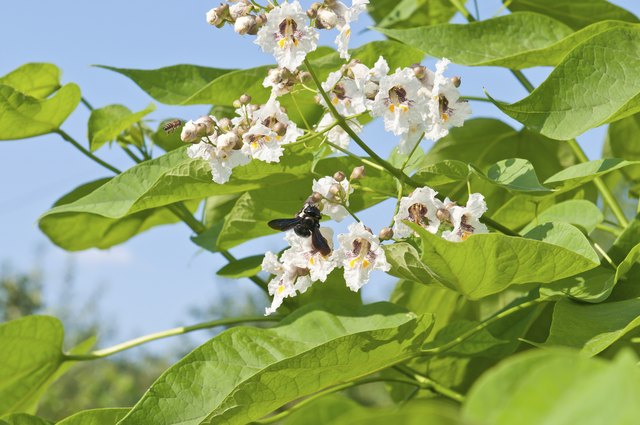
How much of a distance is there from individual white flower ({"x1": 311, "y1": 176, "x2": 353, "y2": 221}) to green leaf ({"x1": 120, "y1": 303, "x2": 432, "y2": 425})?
0.14 metres

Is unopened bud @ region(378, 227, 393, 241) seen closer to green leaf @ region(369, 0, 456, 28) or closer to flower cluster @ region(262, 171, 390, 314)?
flower cluster @ region(262, 171, 390, 314)

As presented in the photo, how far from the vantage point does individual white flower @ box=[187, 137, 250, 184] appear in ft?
3.17

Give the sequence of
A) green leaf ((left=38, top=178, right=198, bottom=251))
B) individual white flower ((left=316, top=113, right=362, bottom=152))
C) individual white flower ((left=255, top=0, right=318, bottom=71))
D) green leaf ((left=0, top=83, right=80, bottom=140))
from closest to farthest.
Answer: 1. individual white flower ((left=255, top=0, right=318, bottom=71))
2. individual white flower ((left=316, top=113, right=362, bottom=152))
3. green leaf ((left=0, top=83, right=80, bottom=140))
4. green leaf ((left=38, top=178, right=198, bottom=251))

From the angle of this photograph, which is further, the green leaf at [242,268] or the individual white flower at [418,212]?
the green leaf at [242,268]

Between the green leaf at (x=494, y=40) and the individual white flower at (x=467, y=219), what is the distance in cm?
25

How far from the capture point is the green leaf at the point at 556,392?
318 mm

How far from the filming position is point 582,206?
1124 millimetres

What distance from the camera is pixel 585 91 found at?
915 millimetres

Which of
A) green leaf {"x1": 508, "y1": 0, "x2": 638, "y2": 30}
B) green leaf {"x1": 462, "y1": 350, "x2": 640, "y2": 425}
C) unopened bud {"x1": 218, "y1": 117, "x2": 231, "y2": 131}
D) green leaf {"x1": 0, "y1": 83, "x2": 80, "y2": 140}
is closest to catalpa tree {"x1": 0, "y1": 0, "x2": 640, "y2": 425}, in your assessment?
unopened bud {"x1": 218, "y1": 117, "x2": 231, "y2": 131}

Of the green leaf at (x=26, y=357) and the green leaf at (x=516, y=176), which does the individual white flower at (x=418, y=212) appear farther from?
the green leaf at (x=26, y=357)

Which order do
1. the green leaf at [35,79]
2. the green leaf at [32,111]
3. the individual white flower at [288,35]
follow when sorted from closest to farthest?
the individual white flower at [288,35]
the green leaf at [32,111]
the green leaf at [35,79]

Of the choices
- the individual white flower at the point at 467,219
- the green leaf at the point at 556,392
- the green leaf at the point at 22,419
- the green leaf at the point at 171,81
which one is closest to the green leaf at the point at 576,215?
the individual white flower at the point at 467,219

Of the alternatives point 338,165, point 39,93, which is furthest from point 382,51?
point 39,93

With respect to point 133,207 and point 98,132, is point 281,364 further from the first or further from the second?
point 98,132
